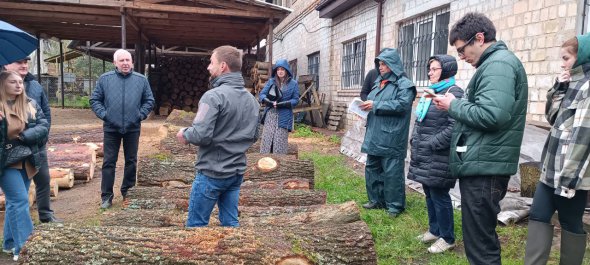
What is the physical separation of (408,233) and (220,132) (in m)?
2.19

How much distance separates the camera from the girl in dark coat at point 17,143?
10.6 feet

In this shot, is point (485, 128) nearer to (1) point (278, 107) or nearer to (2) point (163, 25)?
(1) point (278, 107)

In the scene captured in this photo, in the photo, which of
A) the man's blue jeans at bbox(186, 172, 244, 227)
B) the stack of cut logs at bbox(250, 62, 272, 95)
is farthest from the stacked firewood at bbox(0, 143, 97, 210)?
the stack of cut logs at bbox(250, 62, 272, 95)

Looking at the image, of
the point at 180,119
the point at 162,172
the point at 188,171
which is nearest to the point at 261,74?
the point at 180,119

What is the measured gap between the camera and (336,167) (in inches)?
282

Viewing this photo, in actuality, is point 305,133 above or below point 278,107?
below

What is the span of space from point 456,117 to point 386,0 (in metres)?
8.11

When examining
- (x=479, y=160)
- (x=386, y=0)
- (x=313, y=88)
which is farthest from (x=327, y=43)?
(x=479, y=160)

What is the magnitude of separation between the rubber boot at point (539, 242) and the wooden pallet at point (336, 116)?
9502mm

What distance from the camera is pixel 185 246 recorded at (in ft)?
8.13

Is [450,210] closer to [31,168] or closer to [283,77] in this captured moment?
[283,77]

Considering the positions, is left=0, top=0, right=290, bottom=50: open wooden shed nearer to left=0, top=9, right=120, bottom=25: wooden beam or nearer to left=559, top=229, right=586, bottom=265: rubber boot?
left=0, top=9, right=120, bottom=25: wooden beam

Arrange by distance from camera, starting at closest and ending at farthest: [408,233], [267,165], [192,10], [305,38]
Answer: [408,233] → [267,165] → [192,10] → [305,38]

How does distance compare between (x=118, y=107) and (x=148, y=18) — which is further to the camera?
(x=148, y=18)
